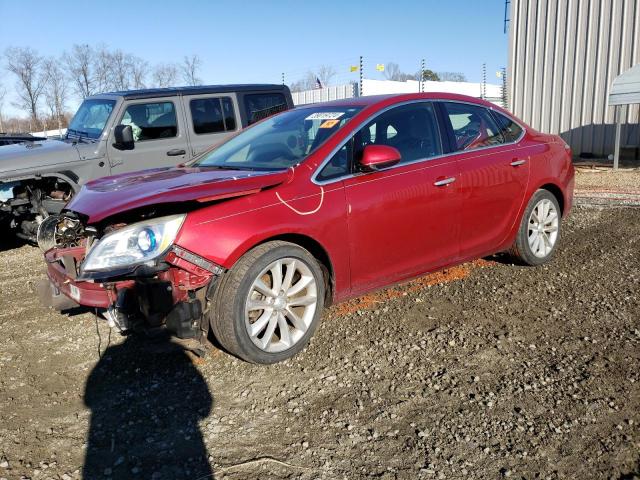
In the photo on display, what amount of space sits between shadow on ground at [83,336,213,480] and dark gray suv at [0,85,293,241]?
3664 mm

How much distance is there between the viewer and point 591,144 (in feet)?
50.1

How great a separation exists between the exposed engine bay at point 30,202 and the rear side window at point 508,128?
503 cm

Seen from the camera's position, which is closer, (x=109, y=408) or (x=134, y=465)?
(x=134, y=465)

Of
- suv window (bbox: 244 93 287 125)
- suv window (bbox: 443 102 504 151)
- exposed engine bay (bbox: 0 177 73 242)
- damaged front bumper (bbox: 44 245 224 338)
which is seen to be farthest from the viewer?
suv window (bbox: 244 93 287 125)

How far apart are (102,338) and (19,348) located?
0.58 m

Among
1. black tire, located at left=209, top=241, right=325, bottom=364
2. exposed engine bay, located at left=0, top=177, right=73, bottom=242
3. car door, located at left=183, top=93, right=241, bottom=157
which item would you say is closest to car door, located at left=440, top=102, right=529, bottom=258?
black tire, located at left=209, top=241, right=325, bottom=364

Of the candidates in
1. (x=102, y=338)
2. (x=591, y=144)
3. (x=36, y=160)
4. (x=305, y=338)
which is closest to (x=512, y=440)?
(x=305, y=338)

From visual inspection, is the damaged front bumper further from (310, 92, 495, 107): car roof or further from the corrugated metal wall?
the corrugated metal wall

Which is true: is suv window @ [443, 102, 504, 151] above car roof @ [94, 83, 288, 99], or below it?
below

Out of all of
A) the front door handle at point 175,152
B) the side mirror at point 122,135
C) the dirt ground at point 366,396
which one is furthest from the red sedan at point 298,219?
the front door handle at point 175,152

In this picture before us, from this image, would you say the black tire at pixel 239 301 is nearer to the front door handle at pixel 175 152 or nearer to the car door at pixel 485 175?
the car door at pixel 485 175

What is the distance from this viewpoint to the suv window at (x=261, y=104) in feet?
26.6

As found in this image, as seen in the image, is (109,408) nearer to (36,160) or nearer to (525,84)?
(36,160)

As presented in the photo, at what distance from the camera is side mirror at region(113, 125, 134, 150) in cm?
682
